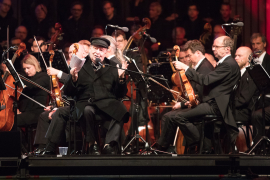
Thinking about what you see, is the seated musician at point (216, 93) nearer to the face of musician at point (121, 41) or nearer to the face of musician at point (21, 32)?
the face of musician at point (121, 41)

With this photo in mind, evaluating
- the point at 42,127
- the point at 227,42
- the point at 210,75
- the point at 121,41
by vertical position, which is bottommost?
the point at 42,127

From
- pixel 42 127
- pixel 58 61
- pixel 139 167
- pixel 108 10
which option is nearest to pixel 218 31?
pixel 108 10

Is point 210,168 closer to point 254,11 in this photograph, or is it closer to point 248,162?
point 248,162

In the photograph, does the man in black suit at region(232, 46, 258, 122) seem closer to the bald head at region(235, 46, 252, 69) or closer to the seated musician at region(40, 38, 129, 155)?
the bald head at region(235, 46, 252, 69)

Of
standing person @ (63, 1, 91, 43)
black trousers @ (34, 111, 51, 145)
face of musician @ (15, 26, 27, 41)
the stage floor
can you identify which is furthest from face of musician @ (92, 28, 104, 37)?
the stage floor

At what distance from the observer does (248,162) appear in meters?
3.47

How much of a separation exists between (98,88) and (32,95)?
55.6 inches

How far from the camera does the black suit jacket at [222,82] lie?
14.1ft

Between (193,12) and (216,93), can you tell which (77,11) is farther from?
(216,93)

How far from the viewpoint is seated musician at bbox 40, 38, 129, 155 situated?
165 inches

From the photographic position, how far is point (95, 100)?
4.28 meters

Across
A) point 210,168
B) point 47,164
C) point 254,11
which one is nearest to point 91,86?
point 47,164

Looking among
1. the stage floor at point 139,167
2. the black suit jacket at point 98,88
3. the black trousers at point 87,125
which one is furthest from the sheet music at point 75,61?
the stage floor at point 139,167

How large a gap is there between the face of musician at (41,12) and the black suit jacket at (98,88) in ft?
10.2
